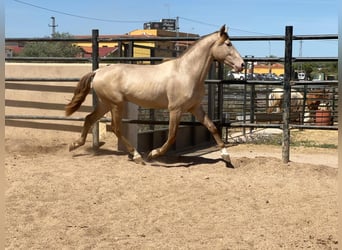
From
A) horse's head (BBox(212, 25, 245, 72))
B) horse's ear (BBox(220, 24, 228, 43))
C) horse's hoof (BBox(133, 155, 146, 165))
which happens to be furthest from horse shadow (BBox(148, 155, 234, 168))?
horse's ear (BBox(220, 24, 228, 43))

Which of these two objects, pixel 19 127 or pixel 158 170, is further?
pixel 19 127

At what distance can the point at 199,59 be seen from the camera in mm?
6238

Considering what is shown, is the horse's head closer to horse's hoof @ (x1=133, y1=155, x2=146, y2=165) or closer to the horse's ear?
the horse's ear

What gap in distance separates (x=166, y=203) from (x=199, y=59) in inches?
94.8

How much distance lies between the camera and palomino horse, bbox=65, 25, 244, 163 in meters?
6.11

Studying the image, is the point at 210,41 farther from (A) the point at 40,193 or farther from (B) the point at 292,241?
(B) the point at 292,241

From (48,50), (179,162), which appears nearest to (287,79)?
(179,162)

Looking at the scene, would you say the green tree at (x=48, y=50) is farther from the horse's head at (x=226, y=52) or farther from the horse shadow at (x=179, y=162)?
the horse's head at (x=226, y=52)

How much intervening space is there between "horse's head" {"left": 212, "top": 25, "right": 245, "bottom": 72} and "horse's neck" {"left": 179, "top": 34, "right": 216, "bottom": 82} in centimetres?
11

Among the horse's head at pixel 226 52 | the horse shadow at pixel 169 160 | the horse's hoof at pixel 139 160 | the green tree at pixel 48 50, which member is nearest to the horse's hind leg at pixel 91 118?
the horse shadow at pixel 169 160

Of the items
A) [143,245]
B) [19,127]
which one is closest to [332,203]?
[143,245]

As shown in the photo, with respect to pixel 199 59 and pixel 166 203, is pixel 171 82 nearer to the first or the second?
pixel 199 59

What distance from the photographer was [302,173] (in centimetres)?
573

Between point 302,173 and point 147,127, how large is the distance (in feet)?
9.46
